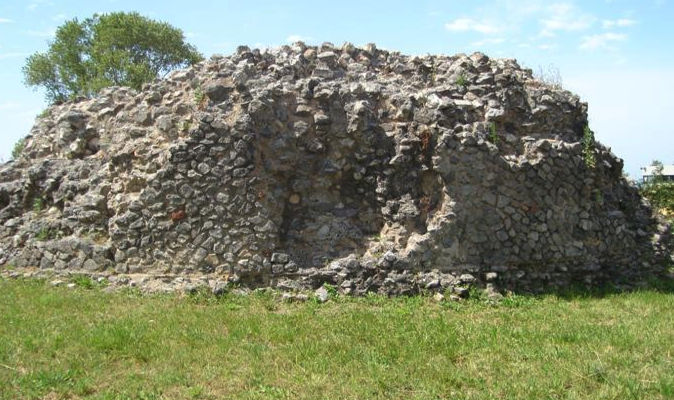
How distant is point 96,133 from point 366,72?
5.89 metres

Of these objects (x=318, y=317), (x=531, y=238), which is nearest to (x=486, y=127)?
(x=531, y=238)

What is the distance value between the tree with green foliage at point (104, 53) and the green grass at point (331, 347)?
28333mm

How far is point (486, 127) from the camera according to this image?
34.5 ft

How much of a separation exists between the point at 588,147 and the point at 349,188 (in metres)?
4.44

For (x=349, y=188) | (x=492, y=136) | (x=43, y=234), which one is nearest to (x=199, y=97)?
(x=349, y=188)

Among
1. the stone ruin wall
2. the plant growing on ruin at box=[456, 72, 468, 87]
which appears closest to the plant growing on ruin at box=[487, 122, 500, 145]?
the stone ruin wall

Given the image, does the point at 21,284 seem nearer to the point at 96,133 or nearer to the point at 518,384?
the point at 96,133

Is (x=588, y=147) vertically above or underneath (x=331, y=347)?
above

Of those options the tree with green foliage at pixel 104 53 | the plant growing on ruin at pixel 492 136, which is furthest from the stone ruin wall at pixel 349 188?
the tree with green foliage at pixel 104 53

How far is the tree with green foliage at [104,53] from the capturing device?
3525 centimetres

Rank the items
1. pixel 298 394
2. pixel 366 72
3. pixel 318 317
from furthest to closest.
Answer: pixel 366 72
pixel 318 317
pixel 298 394

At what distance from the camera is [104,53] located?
114 feet

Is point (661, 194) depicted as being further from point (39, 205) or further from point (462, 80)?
point (39, 205)

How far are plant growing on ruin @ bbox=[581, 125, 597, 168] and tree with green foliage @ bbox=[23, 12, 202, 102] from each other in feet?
94.8
